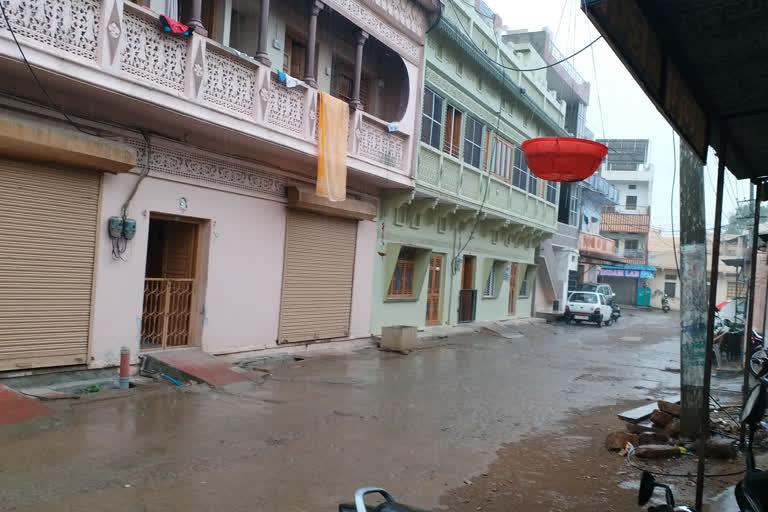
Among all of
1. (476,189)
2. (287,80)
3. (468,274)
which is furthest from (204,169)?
(468,274)

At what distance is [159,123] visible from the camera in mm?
9164

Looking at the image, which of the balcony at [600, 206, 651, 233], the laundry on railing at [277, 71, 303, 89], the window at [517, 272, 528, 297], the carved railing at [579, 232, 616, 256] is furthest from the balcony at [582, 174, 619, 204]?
the laundry on railing at [277, 71, 303, 89]

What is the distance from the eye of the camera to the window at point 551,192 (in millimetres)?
25525

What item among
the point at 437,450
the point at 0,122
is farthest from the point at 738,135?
the point at 0,122

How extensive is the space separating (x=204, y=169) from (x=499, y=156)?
12.7 m

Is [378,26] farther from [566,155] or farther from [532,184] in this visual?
[532,184]

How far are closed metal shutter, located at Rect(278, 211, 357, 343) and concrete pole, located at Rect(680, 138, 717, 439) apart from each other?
761 cm

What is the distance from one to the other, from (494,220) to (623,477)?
1532 cm

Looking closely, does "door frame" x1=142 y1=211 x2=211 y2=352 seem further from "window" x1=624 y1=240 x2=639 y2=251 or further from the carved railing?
"window" x1=624 y1=240 x2=639 y2=251

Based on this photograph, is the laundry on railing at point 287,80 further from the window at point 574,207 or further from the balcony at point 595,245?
the balcony at point 595,245

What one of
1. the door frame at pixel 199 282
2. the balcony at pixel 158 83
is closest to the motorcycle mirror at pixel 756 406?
the balcony at pixel 158 83

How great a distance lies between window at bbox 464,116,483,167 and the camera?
18094mm

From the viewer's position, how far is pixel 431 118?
1582cm

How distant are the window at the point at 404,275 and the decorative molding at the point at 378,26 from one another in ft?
17.7
